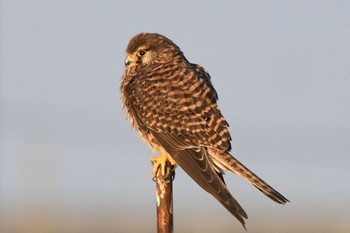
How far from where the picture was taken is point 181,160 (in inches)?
328

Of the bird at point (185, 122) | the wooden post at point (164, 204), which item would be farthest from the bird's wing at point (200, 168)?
the wooden post at point (164, 204)

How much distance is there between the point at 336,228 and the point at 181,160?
2332cm

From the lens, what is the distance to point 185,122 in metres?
8.55

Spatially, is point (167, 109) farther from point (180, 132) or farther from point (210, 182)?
point (210, 182)

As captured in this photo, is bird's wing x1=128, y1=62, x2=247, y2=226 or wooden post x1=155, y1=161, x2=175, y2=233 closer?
wooden post x1=155, y1=161, x2=175, y2=233

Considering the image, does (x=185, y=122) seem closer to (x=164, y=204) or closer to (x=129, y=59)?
(x=129, y=59)

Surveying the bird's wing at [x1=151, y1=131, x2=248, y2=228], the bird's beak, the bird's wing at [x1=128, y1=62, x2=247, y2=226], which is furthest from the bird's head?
the bird's wing at [x1=151, y1=131, x2=248, y2=228]

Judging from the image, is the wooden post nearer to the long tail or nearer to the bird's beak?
the long tail

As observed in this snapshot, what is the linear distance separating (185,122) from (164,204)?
127 cm

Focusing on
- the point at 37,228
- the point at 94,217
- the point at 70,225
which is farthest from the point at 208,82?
the point at 94,217

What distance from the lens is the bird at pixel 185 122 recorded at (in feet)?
26.7

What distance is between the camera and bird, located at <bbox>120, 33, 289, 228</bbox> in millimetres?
8141

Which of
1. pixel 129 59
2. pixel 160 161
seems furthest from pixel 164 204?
pixel 129 59

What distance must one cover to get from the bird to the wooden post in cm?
38
